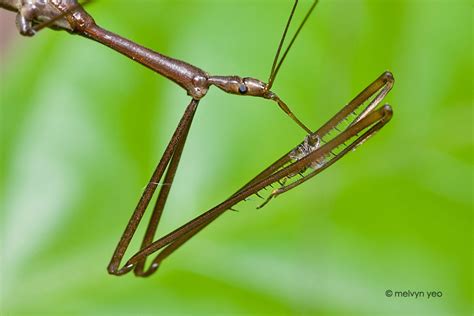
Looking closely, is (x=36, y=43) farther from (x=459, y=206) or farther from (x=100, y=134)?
(x=459, y=206)

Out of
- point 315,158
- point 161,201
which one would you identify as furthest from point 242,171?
point 315,158

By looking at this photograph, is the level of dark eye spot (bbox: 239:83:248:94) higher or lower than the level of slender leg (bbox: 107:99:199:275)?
higher

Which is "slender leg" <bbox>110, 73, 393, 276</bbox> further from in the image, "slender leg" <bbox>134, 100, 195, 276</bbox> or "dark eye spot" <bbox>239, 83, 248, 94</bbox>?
"dark eye spot" <bbox>239, 83, 248, 94</bbox>

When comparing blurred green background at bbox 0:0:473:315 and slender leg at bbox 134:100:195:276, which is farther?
blurred green background at bbox 0:0:473:315

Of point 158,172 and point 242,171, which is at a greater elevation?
point 242,171

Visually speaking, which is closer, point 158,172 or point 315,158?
point 315,158

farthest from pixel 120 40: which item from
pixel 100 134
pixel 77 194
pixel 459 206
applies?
pixel 459 206

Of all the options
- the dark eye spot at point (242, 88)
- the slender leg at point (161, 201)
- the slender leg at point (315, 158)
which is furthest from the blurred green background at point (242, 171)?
the dark eye spot at point (242, 88)

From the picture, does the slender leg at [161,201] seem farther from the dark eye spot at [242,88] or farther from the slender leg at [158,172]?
the dark eye spot at [242,88]

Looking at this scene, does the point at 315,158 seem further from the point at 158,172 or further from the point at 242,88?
the point at 158,172

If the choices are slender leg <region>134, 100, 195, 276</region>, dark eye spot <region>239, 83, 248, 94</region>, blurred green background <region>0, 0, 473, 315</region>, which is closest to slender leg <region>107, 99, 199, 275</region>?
slender leg <region>134, 100, 195, 276</region>
